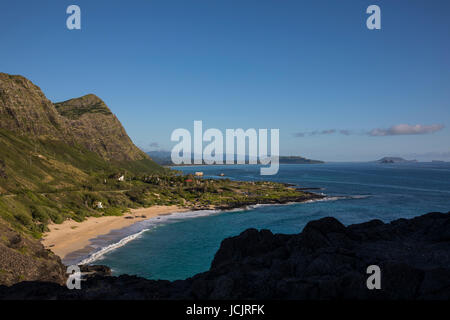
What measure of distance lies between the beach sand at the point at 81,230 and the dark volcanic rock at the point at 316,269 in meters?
37.6

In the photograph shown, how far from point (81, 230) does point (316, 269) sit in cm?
6711

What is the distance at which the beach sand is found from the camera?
5604 cm

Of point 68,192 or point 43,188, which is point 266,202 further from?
point 43,188

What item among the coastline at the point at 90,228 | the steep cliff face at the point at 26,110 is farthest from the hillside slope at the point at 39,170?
the coastline at the point at 90,228

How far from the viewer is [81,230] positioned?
227 feet

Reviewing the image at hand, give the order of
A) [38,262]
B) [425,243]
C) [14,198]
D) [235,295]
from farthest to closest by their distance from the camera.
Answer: [14,198] < [38,262] < [425,243] < [235,295]

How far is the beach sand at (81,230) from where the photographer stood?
5604 cm

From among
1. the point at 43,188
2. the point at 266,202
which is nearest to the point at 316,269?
the point at 266,202

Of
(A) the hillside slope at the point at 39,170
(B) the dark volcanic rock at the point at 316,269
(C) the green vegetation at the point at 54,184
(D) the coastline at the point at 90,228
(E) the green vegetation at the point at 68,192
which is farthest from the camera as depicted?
(C) the green vegetation at the point at 54,184

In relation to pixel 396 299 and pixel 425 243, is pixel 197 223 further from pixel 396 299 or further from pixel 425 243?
pixel 396 299

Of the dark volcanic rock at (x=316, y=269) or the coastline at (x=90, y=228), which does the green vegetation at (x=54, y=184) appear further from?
the dark volcanic rock at (x=316, y=269)
